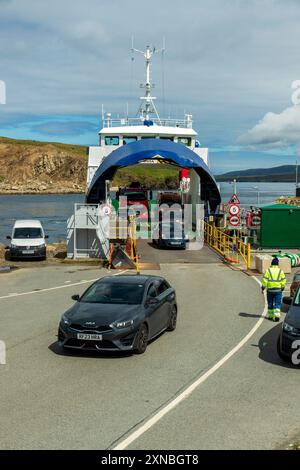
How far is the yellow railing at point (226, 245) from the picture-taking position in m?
28.1

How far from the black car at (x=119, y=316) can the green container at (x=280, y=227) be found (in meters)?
18.8

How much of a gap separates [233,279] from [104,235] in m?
8.17

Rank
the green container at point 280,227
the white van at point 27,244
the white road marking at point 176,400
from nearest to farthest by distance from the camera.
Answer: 1. the white road marking at point 176,400
2. the white van at point 27,244
3. the green container at point 280,227

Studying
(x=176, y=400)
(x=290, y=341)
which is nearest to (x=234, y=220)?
(x=290, y=341)

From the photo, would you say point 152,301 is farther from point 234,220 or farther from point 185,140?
point 185,140

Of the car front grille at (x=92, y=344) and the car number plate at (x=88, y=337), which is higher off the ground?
the car number plate at (x=88, y=337)

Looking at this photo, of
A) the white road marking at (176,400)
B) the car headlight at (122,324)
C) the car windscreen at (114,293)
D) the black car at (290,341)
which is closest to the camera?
the white road marking at (176,400)

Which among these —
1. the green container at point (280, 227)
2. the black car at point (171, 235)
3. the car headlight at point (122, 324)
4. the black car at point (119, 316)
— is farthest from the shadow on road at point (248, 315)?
the green container at point (280, 227)

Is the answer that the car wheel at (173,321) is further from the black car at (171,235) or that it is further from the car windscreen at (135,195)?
the car windscreen at (135,195)

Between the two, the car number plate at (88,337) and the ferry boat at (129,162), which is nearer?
the car number plate at (88,337)

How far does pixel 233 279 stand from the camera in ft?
74.6

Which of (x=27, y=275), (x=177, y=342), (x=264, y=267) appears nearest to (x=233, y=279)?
(x=264, y=267)

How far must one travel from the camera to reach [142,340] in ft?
37.7

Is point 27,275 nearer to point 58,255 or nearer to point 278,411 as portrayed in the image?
point 58,255
